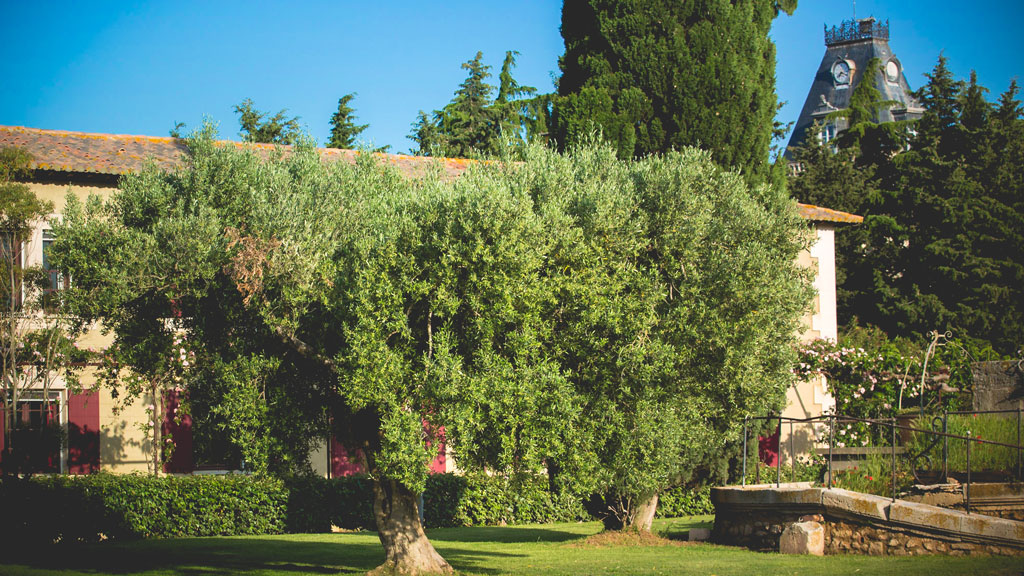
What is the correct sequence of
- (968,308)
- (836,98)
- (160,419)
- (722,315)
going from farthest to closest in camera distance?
(836,98) → (968,308) → (160,419) → (722,315)

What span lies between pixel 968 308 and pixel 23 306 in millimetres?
28452

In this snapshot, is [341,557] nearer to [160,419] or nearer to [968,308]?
[160,419]

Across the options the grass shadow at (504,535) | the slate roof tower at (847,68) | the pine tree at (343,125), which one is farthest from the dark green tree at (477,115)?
the slate roof tower at (847,68)

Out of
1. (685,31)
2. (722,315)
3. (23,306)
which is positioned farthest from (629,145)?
(23,306)

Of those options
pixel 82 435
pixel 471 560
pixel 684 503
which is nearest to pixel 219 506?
pixel 82 435

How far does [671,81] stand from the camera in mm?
18656

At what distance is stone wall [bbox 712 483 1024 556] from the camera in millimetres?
12383

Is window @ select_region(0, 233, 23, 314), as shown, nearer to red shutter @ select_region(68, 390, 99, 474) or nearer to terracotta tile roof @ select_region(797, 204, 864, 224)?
red shutter @ select_region(68, 390, 99, 474)


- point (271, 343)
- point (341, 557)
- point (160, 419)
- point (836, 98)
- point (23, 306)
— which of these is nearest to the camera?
point (271, 343)

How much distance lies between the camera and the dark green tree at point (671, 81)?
18.5 metres

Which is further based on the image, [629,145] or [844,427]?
[844,427]

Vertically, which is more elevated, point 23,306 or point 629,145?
point 629,145

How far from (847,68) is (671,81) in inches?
2899

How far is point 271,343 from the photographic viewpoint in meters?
11.1
